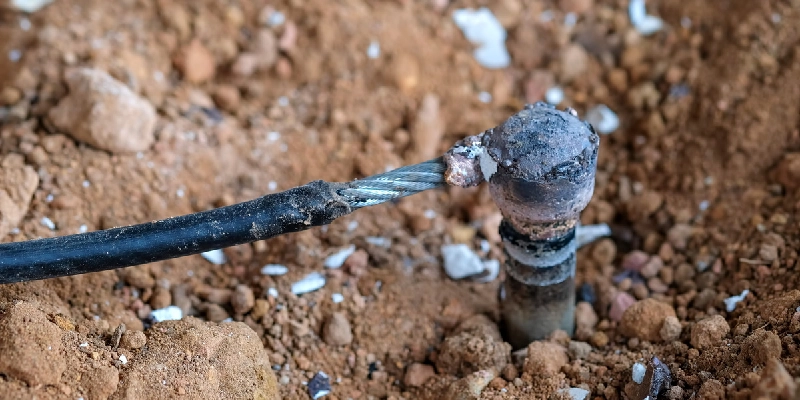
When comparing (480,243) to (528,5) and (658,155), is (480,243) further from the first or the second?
(528,5)

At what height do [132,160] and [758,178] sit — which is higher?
[758,178]

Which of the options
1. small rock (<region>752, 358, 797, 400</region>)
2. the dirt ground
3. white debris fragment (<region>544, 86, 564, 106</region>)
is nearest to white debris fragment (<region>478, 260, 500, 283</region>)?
the dirt ground

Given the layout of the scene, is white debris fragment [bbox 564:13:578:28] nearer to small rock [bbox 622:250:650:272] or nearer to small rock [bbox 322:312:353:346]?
small rock [bbox 622:250:650:272]

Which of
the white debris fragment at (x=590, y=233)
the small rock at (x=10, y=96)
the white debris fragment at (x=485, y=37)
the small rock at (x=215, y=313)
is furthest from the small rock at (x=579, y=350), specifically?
the small rock at (x=10, y=96)

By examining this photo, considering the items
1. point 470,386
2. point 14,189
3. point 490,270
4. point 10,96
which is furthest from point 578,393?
point 10,96

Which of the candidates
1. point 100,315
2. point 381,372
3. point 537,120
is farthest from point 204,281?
point 537,120

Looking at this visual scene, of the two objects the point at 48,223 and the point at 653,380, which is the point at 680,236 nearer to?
the point at 653,380
